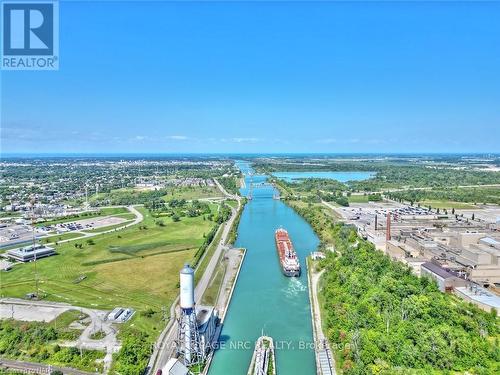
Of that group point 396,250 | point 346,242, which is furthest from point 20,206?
point 396,250

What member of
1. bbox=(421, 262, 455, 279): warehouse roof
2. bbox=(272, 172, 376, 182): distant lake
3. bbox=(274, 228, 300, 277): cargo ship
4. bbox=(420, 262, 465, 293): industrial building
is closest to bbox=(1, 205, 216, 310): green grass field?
bbox=(274, 228, 300, 277): cargo ship

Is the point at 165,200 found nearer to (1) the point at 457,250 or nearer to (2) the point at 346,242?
(2) the point at 346,242

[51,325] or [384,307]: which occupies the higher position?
[384,307]

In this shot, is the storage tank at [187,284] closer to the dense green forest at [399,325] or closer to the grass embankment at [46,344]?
the grass embankment at [46,344]

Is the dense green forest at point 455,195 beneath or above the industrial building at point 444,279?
above

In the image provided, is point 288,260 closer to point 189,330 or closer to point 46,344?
point 189,330

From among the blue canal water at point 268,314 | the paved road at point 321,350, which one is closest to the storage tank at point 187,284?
the blue canal water at point 268,314
